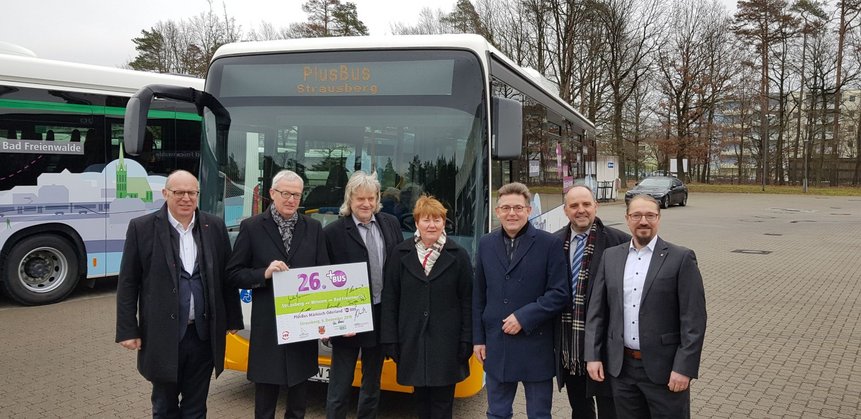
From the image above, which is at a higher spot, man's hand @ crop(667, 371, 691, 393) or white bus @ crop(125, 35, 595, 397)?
white bus @ crop(125, 35, 595, 397)

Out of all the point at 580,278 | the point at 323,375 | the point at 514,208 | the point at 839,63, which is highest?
the point at 839,63

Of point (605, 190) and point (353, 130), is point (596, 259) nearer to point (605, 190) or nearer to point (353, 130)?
point (353, 130)

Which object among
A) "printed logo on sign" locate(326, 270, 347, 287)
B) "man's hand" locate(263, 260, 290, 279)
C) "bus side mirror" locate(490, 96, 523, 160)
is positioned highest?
"bus side mirror" locate(490, 96, 523, 160)

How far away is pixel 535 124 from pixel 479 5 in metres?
34.0

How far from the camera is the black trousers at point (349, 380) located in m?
3.85

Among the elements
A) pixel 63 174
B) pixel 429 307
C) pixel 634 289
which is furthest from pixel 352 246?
pixel 63 174

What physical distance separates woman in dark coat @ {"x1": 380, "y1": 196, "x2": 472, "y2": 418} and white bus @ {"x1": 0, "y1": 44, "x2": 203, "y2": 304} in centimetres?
697

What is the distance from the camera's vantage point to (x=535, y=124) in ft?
21.6

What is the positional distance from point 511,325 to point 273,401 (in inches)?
61.2

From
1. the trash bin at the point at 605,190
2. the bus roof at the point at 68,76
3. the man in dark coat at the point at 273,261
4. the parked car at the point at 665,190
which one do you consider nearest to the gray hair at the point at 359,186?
the man in dark coat at the point at 273,261

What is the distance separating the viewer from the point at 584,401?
3709 mm

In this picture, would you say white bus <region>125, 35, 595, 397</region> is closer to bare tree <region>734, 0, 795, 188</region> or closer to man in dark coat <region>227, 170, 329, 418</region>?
man in dark coat <region>227, 170, 329, 418</region>

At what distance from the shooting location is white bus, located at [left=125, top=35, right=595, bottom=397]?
4.60 meters

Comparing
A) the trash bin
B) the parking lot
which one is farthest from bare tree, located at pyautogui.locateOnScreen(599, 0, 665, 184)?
the parking lot
